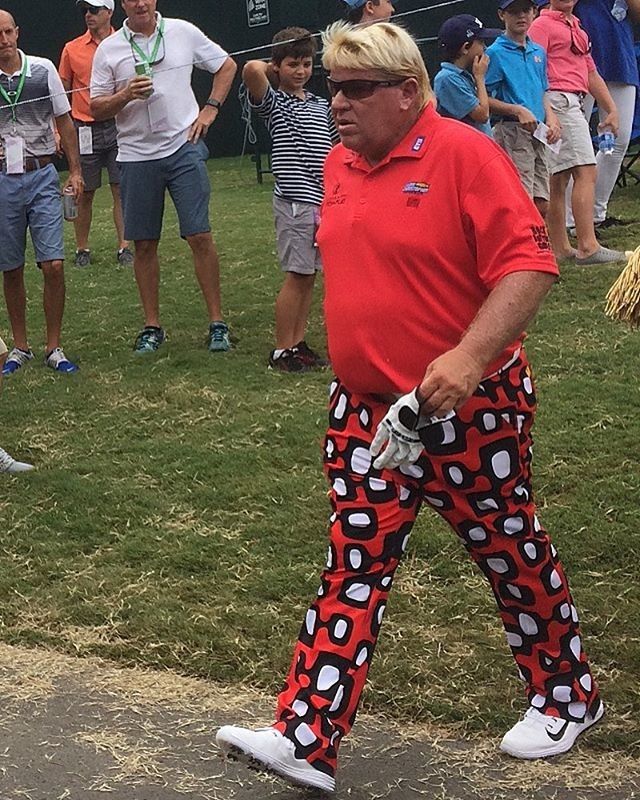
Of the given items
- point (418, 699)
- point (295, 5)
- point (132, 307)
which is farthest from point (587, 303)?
point (295, 5)

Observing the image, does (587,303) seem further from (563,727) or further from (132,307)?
(563,727)

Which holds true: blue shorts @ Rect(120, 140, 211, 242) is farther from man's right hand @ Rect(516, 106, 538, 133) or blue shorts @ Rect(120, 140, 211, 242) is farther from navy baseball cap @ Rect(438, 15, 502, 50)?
man's right hand @ Rect(516, 106, 538, 133)

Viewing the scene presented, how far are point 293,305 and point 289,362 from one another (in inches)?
13.2

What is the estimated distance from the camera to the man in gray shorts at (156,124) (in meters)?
7.40

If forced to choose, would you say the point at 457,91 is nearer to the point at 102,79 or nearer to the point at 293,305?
the point at 293,305

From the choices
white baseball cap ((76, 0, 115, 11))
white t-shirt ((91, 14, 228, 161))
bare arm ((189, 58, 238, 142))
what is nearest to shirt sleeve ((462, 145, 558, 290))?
white t-shirt ((91, 14, 228, 161))

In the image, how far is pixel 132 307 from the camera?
353 inches

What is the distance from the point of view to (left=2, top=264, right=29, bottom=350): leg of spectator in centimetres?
752

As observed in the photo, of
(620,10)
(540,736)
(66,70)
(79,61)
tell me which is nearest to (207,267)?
(620,10)

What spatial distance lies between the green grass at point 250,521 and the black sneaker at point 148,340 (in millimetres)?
82

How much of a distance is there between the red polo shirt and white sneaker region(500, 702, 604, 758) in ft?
3.41

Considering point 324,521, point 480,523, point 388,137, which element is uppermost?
point 388,137

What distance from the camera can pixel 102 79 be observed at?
748 centimetres

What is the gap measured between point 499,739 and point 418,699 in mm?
314
